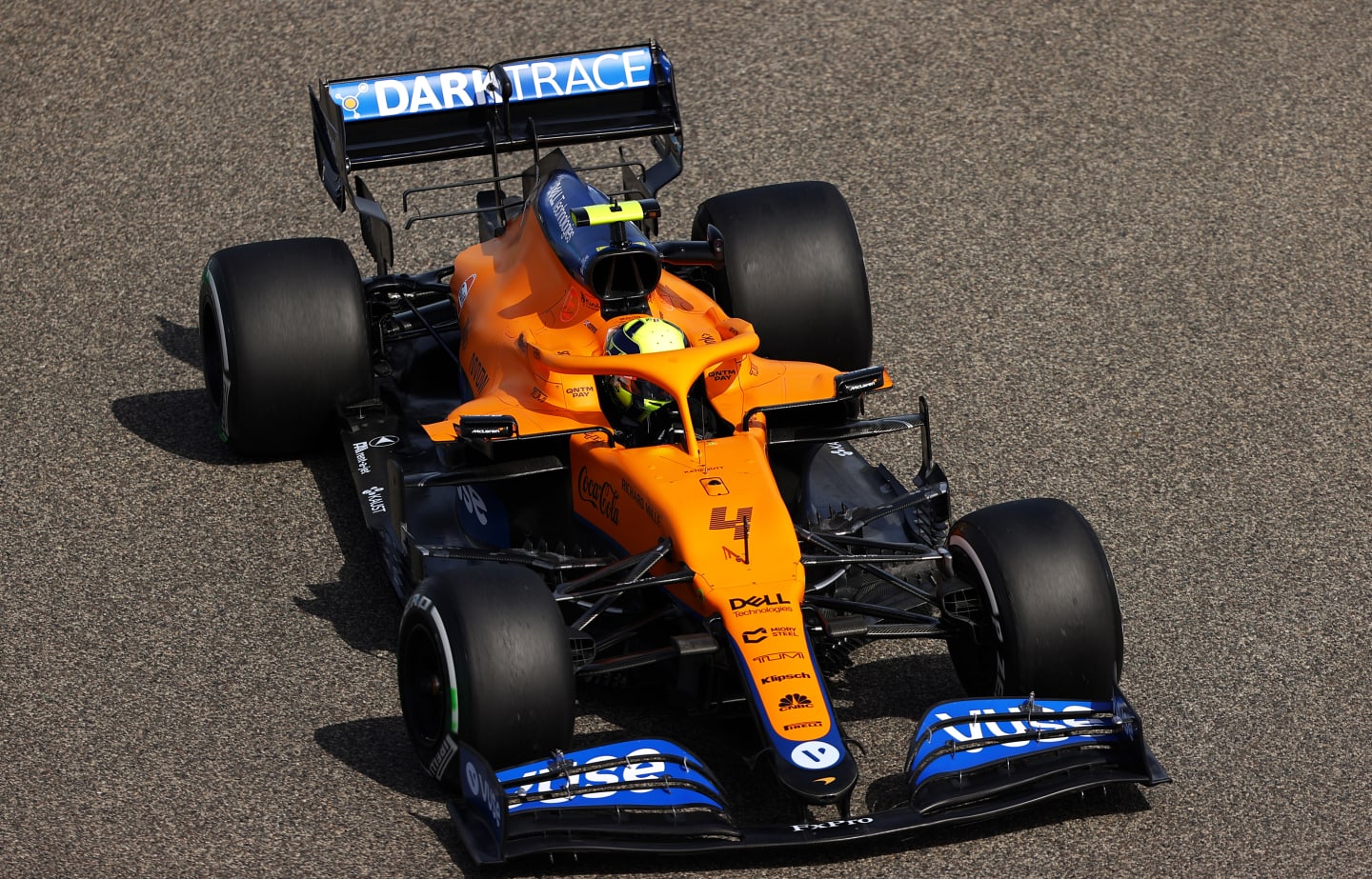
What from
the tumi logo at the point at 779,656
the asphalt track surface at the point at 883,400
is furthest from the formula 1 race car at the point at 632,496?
the asphalt track surface at the point at 883,400

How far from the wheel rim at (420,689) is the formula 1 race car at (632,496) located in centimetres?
2

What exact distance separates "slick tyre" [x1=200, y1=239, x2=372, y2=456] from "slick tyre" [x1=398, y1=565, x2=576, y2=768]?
2.95 metres

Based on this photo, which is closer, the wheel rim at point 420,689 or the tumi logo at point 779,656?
the tumi logo at point 779,656

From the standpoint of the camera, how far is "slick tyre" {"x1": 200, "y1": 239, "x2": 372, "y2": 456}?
10000 millimetres

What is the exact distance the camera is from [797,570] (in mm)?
7797

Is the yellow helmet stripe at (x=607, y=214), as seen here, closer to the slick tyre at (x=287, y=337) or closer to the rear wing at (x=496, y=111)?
the slick tyre at (x=287, y=337)

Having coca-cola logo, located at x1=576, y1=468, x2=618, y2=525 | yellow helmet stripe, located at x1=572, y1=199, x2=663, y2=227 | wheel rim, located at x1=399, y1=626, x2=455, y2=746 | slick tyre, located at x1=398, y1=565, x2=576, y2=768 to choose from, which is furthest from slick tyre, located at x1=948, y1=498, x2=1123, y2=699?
yellow helmet stripe, located at x1=572, y1=199, x2=663, y2=227

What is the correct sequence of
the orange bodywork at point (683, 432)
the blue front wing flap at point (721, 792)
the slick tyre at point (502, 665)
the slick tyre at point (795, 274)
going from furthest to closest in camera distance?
the slick tyre at point (795, 274)
the orange bodywork at point (683, 432)
the slick tyre at point (502, 665)
the blue front wing flap at point (721, 792)

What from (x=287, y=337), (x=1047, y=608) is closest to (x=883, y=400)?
(x=287, y=337)

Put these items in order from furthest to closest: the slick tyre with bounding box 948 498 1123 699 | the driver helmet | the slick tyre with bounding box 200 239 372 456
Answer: the slick tyre with bounding box 200 239 372 456 < the driver helmet < the slick tyre with bounding box 948 498 1123 699

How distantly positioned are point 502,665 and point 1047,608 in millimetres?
2116

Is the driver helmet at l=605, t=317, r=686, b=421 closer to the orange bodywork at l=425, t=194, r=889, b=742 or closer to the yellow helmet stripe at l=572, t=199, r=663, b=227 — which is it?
the orange bodywork at l=425, t=194, r=889, b=742

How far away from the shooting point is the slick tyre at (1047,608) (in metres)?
7.66

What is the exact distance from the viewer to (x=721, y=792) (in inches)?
284
